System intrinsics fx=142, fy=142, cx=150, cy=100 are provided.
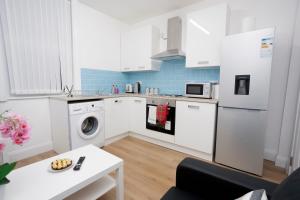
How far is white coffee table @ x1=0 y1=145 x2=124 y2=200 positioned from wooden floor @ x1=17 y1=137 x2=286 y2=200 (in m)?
0.39

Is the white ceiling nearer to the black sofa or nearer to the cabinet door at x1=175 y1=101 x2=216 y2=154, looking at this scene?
the cabinet door at x1=175 y1=101 x2=216 y2=154

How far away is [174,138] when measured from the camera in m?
2.41

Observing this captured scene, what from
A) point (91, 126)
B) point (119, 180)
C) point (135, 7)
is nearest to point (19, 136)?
point (119, 180)

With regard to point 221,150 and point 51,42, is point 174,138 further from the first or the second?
point 51,42

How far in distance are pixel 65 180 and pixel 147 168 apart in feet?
3.93

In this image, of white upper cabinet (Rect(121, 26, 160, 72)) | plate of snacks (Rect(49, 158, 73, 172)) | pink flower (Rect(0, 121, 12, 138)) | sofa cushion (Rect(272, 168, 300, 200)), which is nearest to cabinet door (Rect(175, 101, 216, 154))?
white upper cabinet (Rect(121, 26, 160, 72))

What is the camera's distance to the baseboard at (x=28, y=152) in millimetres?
2027

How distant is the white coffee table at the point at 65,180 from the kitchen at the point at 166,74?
44.0 inches

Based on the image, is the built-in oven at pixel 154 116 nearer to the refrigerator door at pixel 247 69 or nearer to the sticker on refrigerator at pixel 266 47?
the refrigerator door at pixel 247 69

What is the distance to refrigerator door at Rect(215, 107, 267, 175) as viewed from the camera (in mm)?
1729

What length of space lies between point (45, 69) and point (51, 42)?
0.45m

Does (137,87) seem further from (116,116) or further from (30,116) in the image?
(30,116)

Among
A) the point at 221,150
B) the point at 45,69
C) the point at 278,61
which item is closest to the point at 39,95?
the point at 45,69

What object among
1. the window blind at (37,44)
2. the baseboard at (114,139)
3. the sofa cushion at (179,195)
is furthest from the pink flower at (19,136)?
the baseboard at (114,139)
